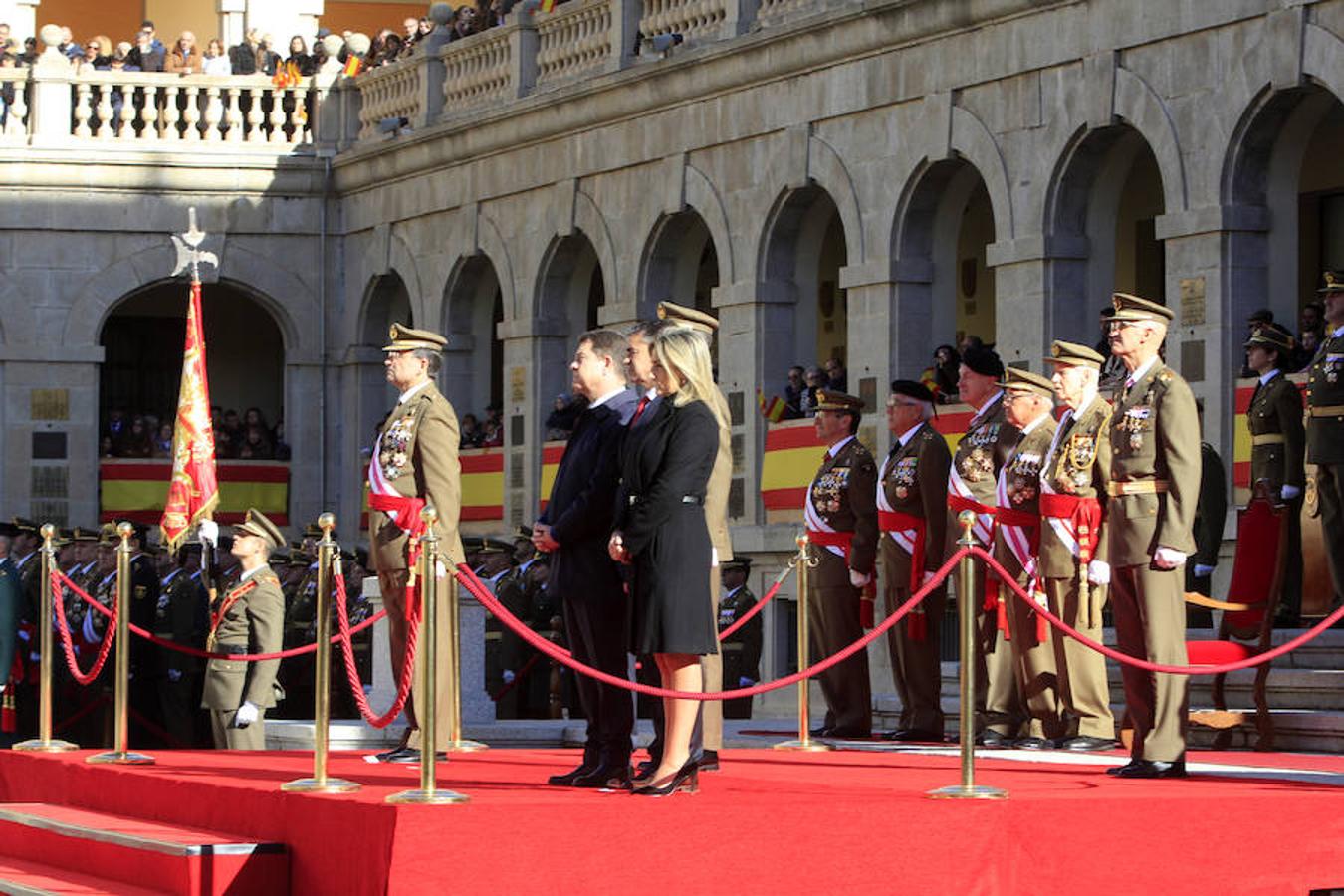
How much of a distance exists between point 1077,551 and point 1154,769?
1.60 meters

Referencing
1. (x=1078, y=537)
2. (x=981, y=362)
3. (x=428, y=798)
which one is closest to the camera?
(x=428, y=798)

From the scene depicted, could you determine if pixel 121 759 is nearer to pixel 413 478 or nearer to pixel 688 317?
pixel 413 478

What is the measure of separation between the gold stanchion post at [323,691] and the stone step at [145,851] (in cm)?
28

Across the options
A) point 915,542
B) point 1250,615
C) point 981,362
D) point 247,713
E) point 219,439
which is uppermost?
point 219,439

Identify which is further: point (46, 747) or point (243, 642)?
point (243, 642)

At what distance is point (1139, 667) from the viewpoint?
1145cm

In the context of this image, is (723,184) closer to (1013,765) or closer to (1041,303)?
(1041,303)

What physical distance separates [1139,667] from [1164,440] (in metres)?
1.12

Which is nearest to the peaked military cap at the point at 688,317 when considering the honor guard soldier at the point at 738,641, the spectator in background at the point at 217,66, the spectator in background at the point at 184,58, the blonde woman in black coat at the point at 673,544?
the blonde woman in black coat at the point at 673,544

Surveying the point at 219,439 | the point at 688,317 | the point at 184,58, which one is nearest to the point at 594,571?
the point at 688,317

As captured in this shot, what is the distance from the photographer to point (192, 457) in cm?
2331

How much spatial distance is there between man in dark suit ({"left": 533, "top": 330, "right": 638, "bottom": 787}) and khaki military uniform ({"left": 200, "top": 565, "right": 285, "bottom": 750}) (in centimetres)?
470

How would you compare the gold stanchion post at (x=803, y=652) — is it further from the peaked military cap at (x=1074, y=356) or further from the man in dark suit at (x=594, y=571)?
the man in dark suit at (x=594, y=571)

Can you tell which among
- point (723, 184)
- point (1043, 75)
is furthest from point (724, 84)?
point (1043, 75)
